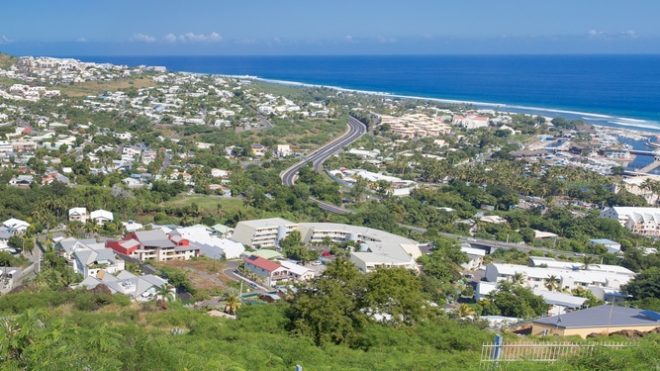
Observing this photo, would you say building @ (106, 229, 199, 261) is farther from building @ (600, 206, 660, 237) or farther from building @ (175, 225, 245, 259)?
building @ (600, 206, 660, 237)

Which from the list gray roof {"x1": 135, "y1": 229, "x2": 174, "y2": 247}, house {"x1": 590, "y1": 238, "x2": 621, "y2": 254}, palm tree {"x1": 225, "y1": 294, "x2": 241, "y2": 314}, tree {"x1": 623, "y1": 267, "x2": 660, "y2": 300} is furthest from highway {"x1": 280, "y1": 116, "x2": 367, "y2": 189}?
palm tree {"x1": 225, "y1": 294, "x2": 241, "y2": 314}

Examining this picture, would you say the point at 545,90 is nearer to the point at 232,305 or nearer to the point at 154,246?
the point at 154,246

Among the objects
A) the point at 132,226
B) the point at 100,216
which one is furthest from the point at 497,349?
the point at 100,216

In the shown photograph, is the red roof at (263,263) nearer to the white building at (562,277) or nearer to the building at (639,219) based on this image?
the white building at (562,277)

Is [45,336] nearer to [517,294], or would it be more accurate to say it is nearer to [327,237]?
[517,294]

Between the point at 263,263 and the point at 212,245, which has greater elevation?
the point at 263,263

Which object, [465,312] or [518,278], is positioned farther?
[518,278]

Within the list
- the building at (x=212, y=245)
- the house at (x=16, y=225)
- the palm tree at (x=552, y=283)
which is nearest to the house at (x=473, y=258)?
the palm tree at (x=552, y=283)
